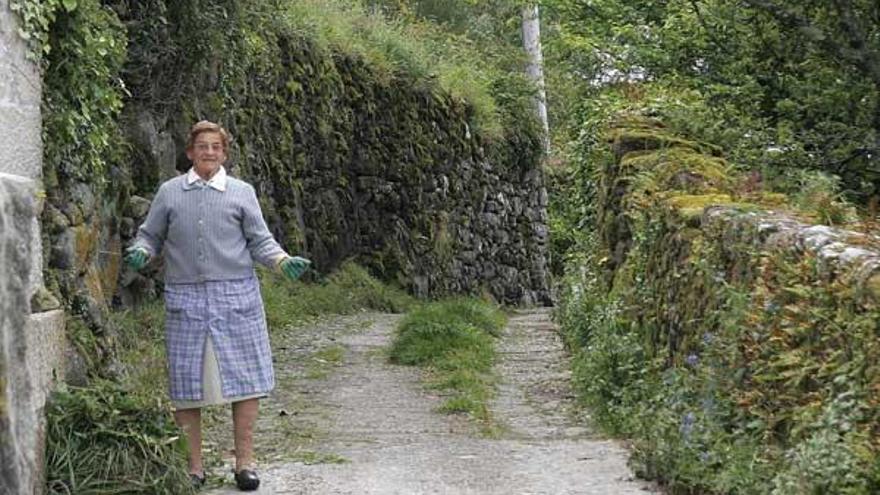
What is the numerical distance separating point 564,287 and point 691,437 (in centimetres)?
822

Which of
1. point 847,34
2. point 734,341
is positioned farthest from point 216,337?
point 847,34

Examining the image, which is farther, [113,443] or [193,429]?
[193,429]

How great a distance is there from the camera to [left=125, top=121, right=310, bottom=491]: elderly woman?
216 inches

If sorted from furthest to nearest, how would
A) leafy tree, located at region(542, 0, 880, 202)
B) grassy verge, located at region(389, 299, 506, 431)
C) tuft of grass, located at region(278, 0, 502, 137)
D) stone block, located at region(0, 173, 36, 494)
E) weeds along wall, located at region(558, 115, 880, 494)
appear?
tuft of grass, located at region(278, 0, 502, 137), grassy verge, located at region(389, 299, 506, 431), leafy tree, located at region(542, 0, 880, 202), weeds along wall, located at region(558, 115, 880, 494), stone block, located at region(0, 173, 36, 494)

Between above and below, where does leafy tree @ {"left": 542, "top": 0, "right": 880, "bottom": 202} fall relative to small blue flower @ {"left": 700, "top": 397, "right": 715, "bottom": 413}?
above

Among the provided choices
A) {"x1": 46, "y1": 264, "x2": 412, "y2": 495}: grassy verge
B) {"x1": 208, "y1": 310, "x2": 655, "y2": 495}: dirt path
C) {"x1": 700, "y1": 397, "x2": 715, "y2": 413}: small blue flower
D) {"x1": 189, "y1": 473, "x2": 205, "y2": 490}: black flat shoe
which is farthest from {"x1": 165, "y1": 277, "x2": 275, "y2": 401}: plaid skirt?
{"x1": 700, "y1": 397, "x2": 715, "y2": 413}: small blue flower

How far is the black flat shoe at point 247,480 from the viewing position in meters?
5.39

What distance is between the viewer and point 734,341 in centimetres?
526

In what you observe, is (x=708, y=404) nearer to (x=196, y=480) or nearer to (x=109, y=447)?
(x=196, y=480)

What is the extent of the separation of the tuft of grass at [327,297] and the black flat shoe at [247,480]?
22.3ft

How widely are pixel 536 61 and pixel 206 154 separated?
2006 cm

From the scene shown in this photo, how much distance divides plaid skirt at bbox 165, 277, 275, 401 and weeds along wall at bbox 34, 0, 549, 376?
1.64 feet

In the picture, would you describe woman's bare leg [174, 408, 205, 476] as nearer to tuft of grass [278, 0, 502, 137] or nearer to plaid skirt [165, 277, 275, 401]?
plaid skirt [165, 277, 275, 401]

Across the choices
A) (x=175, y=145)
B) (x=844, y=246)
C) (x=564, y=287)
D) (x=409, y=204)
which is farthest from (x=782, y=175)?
(x=409, y=204)
